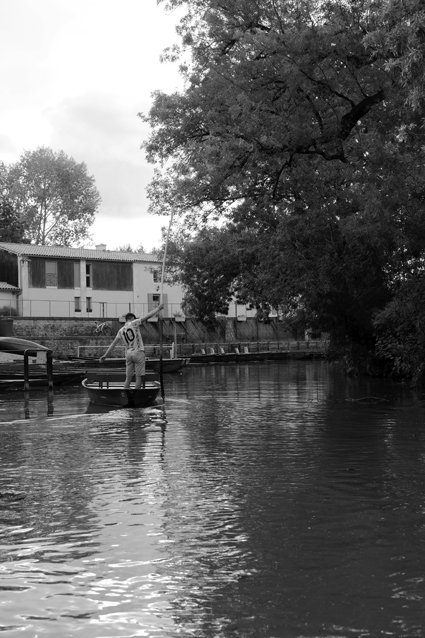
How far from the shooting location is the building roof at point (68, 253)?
206 ft

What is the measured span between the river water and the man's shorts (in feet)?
16.4

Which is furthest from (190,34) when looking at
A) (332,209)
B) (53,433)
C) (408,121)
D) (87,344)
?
(87,344)

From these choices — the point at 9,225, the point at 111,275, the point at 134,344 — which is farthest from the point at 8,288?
the point at 134,344

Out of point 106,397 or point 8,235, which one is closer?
point 106,397

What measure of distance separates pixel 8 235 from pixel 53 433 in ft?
198

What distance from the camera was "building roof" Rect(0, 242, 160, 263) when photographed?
206 feet

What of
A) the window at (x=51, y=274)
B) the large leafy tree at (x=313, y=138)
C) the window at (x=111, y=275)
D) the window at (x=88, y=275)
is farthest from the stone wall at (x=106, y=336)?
the large leafy tree at (x=313, y=138)

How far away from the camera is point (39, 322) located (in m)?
56.5

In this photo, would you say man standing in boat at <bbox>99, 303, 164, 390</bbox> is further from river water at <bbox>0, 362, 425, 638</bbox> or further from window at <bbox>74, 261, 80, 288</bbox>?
window at <bbox>74, 261, 80, 288</bbox>

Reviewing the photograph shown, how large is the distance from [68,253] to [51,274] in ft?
8.69

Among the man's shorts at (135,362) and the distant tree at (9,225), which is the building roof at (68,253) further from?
the man's shorts at (135,362)

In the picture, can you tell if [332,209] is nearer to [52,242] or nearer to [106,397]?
[106,397]

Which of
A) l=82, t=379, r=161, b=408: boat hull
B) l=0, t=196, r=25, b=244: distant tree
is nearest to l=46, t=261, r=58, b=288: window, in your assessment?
l=0, t=196, r=25, b=244: distant tree

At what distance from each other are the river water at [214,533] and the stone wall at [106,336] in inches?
1382
